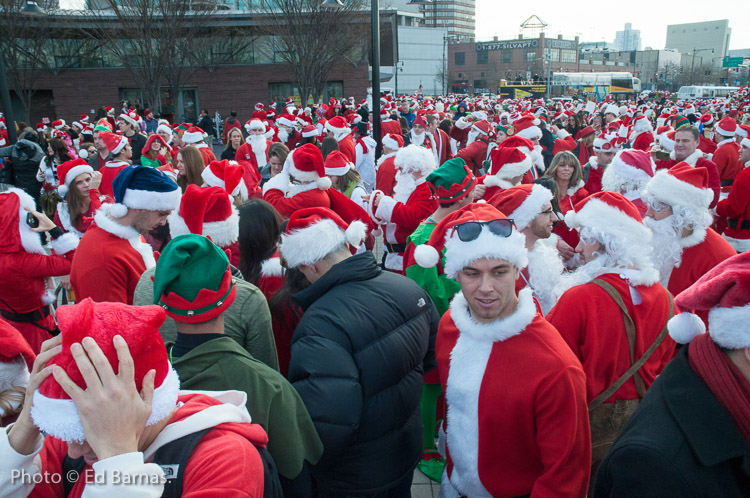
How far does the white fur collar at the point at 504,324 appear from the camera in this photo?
215 centimetres

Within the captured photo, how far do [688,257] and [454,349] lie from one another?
241 centimetres

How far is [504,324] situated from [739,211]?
515 cm

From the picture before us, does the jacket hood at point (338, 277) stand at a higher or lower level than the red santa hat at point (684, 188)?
lower

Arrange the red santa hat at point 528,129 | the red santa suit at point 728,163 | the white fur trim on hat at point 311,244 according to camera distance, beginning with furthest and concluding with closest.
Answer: the red santa hat at point 528,129 → the red santa suit at point 728,163 → the white fur trim on hat at point 311,244

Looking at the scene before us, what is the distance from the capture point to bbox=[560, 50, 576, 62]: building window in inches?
4368

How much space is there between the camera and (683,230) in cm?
375

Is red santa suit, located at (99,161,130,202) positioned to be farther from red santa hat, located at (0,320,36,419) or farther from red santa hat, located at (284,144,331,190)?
red santa hat, located at (0,320,36,419)

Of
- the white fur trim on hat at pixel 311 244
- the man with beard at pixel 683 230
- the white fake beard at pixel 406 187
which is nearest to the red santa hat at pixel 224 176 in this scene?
the white fake beard at pixel 406 187

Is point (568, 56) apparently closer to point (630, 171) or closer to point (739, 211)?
point (739, 211)

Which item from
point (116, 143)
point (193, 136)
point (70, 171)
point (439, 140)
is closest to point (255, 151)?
point (193, 136)

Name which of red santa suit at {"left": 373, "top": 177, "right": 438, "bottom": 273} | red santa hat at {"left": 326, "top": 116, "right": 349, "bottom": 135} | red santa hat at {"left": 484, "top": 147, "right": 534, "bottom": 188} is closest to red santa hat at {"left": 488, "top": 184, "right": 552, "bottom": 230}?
red santa suit at {"left": 373, "top": 177, "right": 438, "bottom": 273}

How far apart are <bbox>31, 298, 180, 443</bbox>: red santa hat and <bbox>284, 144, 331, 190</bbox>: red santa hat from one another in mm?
4045

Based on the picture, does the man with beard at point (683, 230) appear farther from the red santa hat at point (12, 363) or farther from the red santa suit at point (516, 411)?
the red santa hat at point (12, 363)

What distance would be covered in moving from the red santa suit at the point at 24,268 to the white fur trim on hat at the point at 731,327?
4066 millimetres
